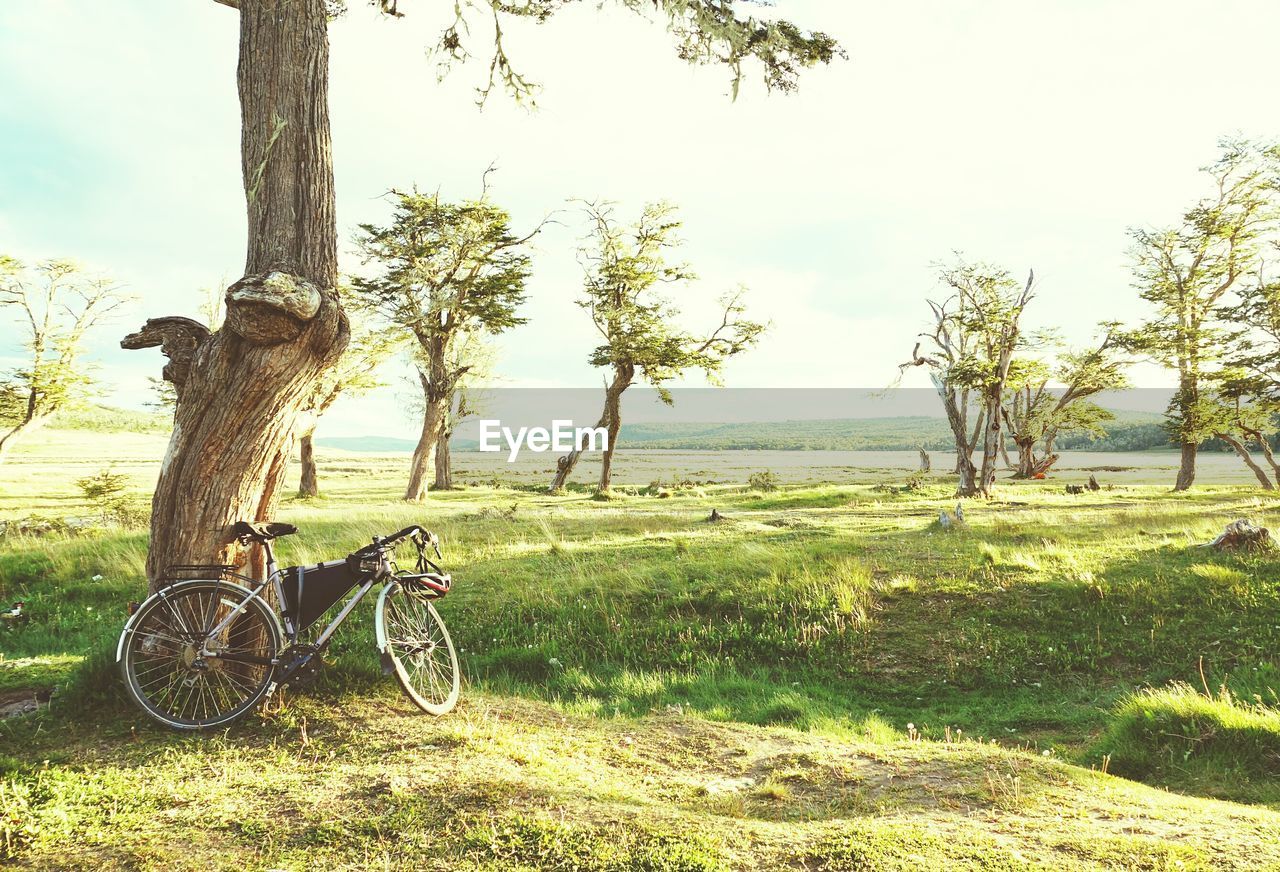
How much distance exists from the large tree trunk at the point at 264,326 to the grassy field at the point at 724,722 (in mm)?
1379

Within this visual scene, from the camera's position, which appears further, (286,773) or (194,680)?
(194,680)

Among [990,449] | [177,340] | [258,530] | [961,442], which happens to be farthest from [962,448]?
[177,340]

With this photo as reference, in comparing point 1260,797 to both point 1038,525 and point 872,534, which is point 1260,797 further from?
point 1038,525

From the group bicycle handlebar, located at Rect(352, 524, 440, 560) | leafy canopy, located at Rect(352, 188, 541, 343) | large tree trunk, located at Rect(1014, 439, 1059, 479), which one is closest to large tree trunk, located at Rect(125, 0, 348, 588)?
bicycle handlebar, located at Rect(352, 524, 440, 560)

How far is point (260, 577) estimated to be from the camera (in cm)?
580

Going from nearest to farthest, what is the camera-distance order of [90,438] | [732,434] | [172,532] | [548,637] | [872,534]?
1. [172,532]
2. [548,637]
3. [872,534]
4. [90,438]
5. [732,434]

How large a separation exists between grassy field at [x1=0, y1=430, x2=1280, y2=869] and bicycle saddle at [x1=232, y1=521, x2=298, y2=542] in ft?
4.05

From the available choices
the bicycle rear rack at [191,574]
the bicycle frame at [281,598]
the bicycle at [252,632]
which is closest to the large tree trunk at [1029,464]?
the bicycle at [252,632]

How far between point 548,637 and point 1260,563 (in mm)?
11173

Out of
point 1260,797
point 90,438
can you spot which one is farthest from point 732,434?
point 1260,797

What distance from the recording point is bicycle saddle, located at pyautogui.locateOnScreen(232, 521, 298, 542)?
17.9ft

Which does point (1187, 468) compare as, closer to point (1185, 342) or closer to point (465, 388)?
point (1185, 342)

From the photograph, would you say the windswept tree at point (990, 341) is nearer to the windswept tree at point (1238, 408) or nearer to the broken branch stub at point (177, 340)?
the windswept tree at point (1238, 408)

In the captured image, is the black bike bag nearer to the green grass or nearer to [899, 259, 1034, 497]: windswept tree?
the green grass
